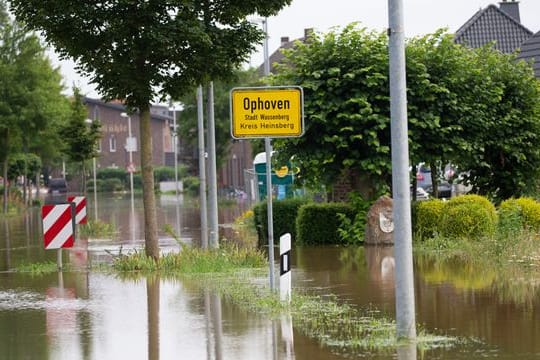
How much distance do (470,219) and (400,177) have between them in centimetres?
1092

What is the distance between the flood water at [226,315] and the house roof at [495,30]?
1251 inches

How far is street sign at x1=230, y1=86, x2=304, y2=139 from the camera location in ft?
43.1

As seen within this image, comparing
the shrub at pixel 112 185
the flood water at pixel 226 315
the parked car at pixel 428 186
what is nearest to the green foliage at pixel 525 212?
the flood water at pixel 226 315

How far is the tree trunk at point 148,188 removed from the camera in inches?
695

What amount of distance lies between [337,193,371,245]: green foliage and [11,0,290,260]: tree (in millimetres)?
5923

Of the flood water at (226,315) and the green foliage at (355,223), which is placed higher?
the green foliage at (355,223)

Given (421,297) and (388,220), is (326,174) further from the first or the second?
(421,297)

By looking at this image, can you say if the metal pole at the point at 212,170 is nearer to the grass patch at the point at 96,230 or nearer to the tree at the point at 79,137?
the grass patch at the point at 96,230

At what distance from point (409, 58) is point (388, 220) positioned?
3.47 metres

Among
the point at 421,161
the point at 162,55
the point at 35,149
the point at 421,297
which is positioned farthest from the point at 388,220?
the point at 35,149

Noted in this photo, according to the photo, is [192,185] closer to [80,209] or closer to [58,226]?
[80,209]

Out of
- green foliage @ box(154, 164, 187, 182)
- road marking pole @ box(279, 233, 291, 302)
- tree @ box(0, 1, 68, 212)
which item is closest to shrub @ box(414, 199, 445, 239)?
road marking pole @ box(279, 233, 291, 302)

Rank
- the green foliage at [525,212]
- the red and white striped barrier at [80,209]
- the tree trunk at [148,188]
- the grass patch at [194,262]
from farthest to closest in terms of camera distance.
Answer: the red and white striped barrier at [80,209], the green foliage at [525,212], the tree trunk at [148,188], the grass patch at [194,262]

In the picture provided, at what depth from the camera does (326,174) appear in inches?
906
